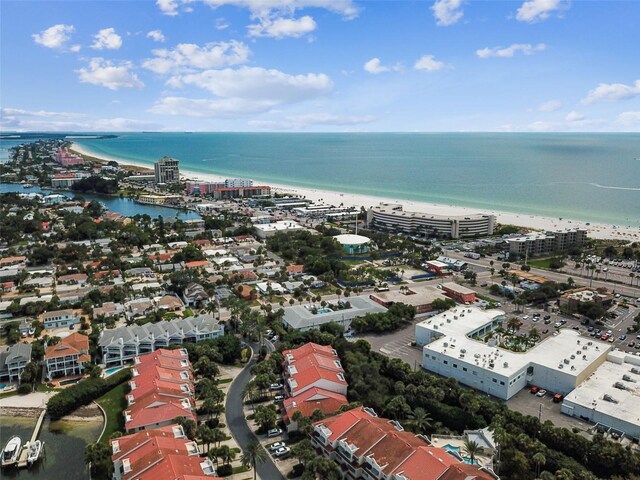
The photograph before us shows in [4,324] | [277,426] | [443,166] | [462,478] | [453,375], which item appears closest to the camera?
[462,478]

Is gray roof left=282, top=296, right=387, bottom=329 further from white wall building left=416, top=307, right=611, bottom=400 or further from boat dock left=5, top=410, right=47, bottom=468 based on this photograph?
boat dock left=5, top=410, right=47, bottom=468

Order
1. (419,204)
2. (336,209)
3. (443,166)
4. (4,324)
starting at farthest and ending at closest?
(443,166) < (419,204) < (336,209) < (4,324)

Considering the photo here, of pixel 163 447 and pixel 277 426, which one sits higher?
pixel 163 447

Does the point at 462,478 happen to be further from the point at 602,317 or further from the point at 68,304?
A: the point at 68,304

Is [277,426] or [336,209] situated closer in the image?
[277,426]


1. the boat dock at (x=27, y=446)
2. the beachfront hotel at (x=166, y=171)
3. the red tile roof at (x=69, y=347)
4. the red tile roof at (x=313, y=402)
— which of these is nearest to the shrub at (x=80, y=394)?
the boat dock at (x=27, y=446)

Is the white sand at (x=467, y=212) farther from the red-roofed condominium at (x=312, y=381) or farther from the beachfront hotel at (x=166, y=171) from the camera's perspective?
the red-roofed condominium at (x=312, y=381)

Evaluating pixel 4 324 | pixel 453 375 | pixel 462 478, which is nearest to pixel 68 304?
pixel 4 324
